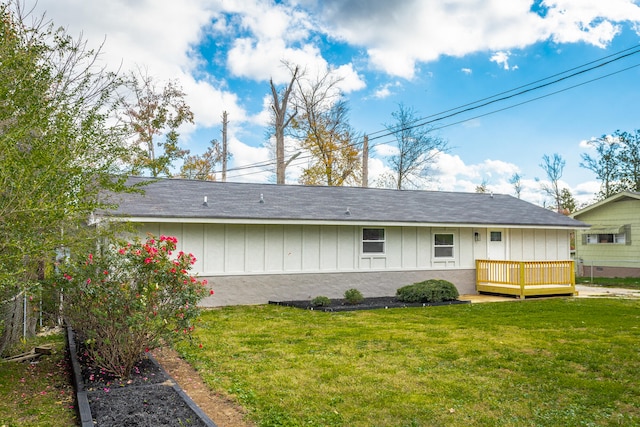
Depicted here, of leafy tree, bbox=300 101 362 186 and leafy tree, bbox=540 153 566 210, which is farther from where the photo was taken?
leafy tree, bbox=540 153 566 210

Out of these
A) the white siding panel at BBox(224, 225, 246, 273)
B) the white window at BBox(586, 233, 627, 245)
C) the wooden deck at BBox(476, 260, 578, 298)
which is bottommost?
the wooden deck at BBox(476, 260, 578, 298)

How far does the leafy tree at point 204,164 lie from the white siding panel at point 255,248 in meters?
16.6

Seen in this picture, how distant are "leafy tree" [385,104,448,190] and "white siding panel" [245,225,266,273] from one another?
18966 millimetres

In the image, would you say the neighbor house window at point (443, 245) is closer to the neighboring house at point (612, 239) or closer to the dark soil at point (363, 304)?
the dark soil at point (363, 304)

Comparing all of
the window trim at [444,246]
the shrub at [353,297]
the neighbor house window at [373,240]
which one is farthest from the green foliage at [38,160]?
the window trim at [444,246]

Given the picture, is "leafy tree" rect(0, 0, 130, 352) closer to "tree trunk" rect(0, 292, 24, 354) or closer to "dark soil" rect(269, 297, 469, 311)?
"tree trunk" rect(0, 292, 24, 354)

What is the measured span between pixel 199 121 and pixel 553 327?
23.8 m

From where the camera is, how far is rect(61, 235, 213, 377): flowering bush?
5957mm

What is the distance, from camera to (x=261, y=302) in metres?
14.1

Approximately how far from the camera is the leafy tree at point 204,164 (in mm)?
29816

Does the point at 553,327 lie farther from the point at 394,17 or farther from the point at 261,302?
the point at 394,17

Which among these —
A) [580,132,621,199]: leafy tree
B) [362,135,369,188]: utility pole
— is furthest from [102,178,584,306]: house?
[580,132,621,199]: leafy tree

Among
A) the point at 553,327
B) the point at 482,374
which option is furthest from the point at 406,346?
the point at 553,327

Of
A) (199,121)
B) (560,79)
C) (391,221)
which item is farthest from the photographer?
(199,121)
